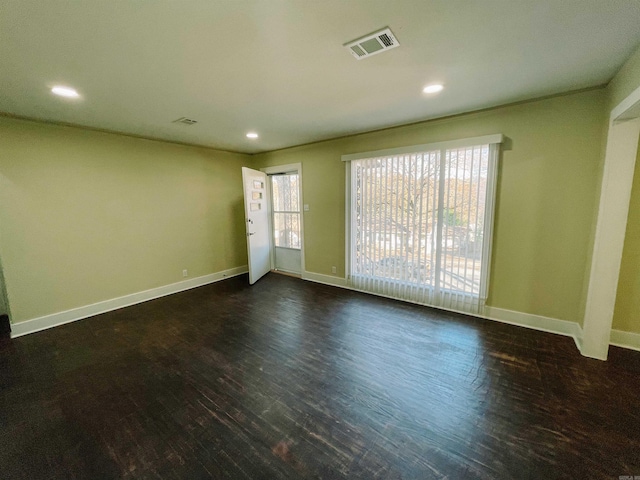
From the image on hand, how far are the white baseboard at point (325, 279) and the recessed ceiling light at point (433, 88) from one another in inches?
118

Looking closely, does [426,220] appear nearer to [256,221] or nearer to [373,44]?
[373,44]

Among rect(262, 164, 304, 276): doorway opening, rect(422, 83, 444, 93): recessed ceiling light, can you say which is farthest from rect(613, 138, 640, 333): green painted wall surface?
rect(262, 164, 304, 276): doorway opening

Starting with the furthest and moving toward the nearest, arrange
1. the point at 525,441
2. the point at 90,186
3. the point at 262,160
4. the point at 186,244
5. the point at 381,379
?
the point at 262,160, the point at 186,244, the point at 90,186, the point at 381,379, the point at 525,441

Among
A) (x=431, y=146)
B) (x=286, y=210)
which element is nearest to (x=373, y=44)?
(x=431, y=146)

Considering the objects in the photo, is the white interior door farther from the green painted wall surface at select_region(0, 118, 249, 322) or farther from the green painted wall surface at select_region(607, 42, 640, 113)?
the green painted wall surface at select_region(607, 42, 640, 113)

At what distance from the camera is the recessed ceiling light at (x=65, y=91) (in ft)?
7.06

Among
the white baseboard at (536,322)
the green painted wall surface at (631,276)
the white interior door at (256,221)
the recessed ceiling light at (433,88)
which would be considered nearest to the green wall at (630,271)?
the green painted wall surface at (631,276)

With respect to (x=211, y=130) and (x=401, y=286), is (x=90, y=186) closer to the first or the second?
(x=211, y=130)

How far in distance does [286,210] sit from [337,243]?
1.51m

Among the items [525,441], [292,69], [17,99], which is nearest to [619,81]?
[292,69]

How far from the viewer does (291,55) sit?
5.82 feet

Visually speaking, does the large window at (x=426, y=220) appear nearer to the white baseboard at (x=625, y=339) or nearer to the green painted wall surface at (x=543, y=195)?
the green painted wall surface at (x=543, y=195)

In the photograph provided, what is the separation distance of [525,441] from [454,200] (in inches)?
96.2

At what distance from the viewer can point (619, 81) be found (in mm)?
2076
